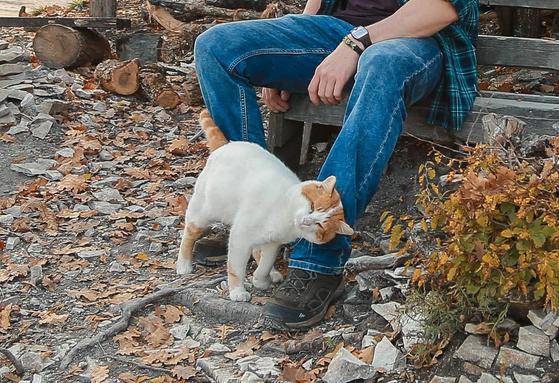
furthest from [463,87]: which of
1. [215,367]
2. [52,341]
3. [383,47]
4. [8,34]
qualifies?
[8,34]

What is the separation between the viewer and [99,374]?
3379 millimetres

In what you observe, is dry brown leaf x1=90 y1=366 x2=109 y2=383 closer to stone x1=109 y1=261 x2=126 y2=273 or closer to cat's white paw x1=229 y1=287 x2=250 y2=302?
cat's white paw x1=229 y1=287 x2=250 y2=302

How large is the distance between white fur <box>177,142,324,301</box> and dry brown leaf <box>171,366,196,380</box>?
0.46 meters

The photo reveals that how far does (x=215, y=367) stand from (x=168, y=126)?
12.2 feet

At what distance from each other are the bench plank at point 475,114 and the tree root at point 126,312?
0.97 meters

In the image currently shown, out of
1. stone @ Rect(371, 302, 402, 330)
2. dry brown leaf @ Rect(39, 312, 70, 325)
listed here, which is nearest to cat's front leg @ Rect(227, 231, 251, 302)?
stone @ Rect(371, 302, 402, 330)

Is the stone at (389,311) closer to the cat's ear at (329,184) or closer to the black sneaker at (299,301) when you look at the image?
the black sneaker at (299,301)

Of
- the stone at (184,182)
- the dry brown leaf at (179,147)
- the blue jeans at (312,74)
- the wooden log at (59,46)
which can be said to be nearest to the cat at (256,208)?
the blue jeans at (312,74)

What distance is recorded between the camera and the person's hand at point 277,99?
14.5ft

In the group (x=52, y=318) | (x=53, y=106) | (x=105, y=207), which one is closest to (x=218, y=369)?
(x=52, y=318)

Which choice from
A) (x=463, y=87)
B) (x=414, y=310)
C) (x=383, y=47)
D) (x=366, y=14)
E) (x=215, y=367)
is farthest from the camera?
(x=366, y=14)

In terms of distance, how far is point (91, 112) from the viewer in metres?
6.80

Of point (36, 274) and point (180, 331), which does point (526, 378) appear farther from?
point (36, 274)

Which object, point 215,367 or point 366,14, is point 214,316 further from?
point 366,14
